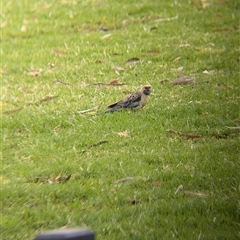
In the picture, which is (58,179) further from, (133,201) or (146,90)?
(146,90)

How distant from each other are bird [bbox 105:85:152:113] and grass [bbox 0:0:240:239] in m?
0.11

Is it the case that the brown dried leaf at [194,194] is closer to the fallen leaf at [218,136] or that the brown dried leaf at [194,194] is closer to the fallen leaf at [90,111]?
the fallen leaf at [218,136]

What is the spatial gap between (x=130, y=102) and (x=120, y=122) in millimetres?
410

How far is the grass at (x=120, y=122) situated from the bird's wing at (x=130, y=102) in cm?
12

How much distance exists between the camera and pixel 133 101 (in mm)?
8852

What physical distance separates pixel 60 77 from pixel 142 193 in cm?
440

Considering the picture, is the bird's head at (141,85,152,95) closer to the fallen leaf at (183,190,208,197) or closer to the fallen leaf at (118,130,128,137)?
the fallen leaf at (118,130,128,137)

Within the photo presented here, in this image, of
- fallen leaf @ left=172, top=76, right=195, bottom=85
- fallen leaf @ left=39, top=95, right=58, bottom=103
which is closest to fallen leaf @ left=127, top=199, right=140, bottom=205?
fallen leaf @ left=39, top=95, right=58, bottom=103

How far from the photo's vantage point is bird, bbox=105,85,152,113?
29.0ft

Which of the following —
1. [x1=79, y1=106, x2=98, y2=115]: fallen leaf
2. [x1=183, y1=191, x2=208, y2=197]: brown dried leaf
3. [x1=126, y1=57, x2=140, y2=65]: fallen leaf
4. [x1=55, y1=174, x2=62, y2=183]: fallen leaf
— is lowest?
[x1=126, y1=57, x2=140, y2=65]: fallen leaf

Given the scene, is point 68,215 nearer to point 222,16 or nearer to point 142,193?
point 142,193

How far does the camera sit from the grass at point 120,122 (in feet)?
20.5

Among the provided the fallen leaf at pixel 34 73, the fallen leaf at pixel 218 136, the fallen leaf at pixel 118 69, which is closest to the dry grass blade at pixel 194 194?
the fallen leaf at pixel 218 136

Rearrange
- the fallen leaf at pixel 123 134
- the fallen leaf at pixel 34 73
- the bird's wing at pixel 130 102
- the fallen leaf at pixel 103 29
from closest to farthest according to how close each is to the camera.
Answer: the fallen leaf at pixel 123 134
the bird's wing at pixel 130 102
the fallen leaf at pixel 34 73
the fallen leaf at pixel 103 29
